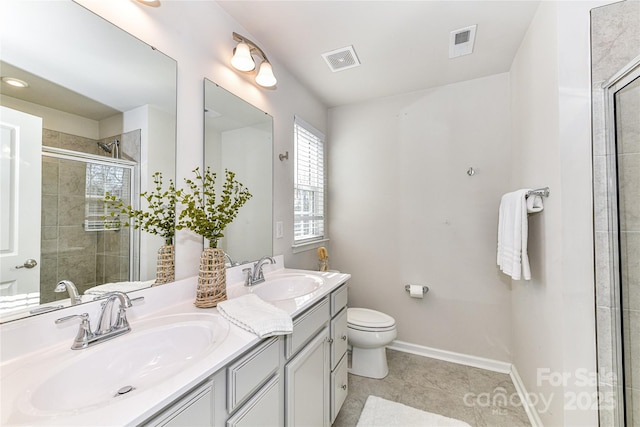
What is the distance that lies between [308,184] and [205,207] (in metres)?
1.21

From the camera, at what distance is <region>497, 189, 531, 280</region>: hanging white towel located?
1.57 meters

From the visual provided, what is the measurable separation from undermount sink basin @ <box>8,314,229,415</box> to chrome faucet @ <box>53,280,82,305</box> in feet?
0.59

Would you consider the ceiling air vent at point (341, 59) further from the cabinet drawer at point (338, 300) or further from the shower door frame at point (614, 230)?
the cabinet drawer at point (338, 300)

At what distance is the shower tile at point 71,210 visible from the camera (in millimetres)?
867

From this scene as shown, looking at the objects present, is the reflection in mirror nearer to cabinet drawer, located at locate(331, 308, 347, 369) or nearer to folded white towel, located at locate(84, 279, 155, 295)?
folded white towel, located at locate(84, 279, 155, 295)

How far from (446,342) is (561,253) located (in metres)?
1.45

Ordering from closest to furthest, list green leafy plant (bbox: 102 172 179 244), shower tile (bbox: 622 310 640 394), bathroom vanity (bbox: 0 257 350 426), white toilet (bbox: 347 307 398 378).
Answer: bathroom vanity (bbox: 0 257 350 426) → green leafy plant (bbox: 102 172 179 244) → shower tile (bbox: 622 310 640 394) → white toilet (bbox: 347 307 398 378)

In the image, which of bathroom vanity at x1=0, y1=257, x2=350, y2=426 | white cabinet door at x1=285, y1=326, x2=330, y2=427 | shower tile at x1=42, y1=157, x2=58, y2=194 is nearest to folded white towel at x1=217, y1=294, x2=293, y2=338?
bathroom vanity at x1=0, y1=257, x2=350, y2=426

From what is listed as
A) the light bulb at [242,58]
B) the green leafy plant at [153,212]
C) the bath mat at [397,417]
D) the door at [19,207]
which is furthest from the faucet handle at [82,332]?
the bath mat at [397,417]

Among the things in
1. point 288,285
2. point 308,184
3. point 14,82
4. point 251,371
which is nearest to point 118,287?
point 251,371

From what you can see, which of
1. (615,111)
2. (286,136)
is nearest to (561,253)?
(615,111)

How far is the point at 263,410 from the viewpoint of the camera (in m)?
0.93

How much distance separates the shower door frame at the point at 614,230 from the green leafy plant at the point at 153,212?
1.96 m

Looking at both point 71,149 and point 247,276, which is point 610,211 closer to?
point 247,276
